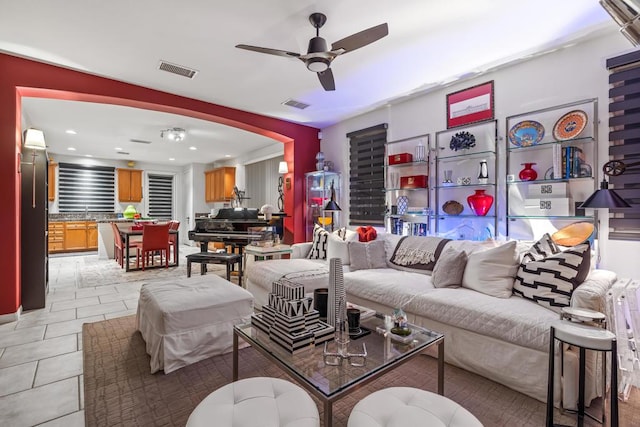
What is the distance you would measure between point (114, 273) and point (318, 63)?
5360 millimetres

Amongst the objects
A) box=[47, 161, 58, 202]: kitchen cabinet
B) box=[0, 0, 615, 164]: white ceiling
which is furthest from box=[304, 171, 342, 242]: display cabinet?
box=[47, 161, 58, 202]: kitchen cabinet

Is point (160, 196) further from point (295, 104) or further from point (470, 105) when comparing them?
point (470, 105)

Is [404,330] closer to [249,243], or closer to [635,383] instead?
[635,383]

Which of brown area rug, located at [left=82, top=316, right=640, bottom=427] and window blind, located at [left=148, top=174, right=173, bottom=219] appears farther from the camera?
window blind, located at [left=148, top=174, right=173, bottom=219]

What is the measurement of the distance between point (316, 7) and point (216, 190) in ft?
24.2

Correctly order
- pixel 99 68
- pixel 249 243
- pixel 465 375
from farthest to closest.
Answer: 1. pixel 249 243
2. pixel 99 68
3. pixel 465 375

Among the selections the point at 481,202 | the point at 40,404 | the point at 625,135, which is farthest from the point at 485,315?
the point at 40,404

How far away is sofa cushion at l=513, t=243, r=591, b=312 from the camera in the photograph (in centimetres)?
206

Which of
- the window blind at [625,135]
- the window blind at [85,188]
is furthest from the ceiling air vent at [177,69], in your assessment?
the window blind at [85,188]

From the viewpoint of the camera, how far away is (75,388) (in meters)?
Answer: 1.98

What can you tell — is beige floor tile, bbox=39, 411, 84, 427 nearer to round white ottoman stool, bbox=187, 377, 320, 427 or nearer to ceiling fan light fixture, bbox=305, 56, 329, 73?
round white ottoman stool, bbox=187, 377, 320, 427

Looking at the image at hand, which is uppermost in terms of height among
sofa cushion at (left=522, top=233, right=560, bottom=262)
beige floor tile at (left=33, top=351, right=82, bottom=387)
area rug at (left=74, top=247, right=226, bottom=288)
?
sofa cushion at (left=522, top=233, right=560, bottom=262)

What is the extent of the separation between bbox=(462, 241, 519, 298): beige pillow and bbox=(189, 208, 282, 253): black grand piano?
2955 mm

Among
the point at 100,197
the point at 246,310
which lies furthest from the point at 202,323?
the point at 100,197
